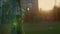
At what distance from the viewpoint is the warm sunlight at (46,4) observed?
1.09 meters

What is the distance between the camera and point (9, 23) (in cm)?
106

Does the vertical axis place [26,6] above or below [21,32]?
above

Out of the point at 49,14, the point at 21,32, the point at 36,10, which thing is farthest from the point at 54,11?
the point at 21,32

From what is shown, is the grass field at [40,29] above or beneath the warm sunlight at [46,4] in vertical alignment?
beneath

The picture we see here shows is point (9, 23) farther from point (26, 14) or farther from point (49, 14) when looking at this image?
point (49, 14)

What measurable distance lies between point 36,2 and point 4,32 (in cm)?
35

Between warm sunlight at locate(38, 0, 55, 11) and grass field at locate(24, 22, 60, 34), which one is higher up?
warm sunlight at locate(38, 0, 55, 11)

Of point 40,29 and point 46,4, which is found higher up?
point 46,4

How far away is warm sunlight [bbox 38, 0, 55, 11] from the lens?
109 cm

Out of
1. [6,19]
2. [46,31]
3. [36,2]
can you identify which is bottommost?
[46,31]

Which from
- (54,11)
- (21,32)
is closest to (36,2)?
(54,11)

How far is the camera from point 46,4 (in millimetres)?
1108

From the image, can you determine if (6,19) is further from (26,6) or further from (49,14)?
(49,14)

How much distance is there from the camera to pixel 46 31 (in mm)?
1101
